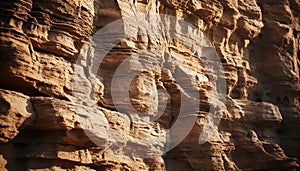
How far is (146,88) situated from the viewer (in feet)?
49.9

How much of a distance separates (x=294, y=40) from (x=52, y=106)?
16137mm

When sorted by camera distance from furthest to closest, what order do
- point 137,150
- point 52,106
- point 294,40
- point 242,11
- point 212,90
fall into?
point 294,40 → point 242,11 → point 212,90 → point 137,150 → point 52,106

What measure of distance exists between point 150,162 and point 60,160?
4.19 m

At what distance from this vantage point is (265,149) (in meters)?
19.6

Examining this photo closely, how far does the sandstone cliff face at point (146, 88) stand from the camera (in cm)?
1180

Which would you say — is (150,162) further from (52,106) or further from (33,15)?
(33,15)

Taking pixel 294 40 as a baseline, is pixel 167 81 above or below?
below

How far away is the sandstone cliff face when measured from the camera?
11805 mm

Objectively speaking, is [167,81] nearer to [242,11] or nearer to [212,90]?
[212,90]

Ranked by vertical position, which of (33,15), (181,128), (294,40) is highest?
(294,40)

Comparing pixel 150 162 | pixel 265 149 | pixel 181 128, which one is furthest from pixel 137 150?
pixel 265 149

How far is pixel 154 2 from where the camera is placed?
55.9ft

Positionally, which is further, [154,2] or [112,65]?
[154,2]

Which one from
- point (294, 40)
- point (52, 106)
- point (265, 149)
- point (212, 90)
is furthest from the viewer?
point (294, 40)
